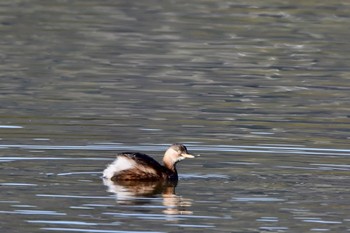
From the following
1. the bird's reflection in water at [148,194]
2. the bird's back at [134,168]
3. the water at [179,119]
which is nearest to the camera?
the water at [179,119]

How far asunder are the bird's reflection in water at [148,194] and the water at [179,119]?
32 millimetres

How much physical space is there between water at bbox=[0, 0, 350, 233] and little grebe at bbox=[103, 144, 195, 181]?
129 millimetres

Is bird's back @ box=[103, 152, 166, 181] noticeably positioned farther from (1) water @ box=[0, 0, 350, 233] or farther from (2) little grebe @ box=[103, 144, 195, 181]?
(1) water @ box=[0, 0, 350, 233]

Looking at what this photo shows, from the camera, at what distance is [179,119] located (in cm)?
1767

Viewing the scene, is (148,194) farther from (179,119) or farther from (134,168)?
(179,119)

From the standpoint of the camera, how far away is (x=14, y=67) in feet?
77.9

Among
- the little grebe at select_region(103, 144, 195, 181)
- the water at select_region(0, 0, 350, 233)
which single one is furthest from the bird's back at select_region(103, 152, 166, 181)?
the water at select_region(0, 0, 350, 233)

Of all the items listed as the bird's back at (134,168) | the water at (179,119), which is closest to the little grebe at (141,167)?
the bird's back at (134,168)

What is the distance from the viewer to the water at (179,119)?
39.2ft

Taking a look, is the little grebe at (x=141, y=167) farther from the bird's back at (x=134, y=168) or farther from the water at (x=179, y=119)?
the water at (x=179, y=119)

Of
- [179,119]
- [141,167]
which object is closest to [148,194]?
[141,167]

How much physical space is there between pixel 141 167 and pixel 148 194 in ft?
1.76

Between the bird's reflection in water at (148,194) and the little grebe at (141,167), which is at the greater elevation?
the little grebe at (141,167)

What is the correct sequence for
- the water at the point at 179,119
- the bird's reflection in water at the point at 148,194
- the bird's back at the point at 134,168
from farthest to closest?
the bird's back at the point at 134,168
the bird's reflection in water at the point at 148,194
the water at the point at 179,119
